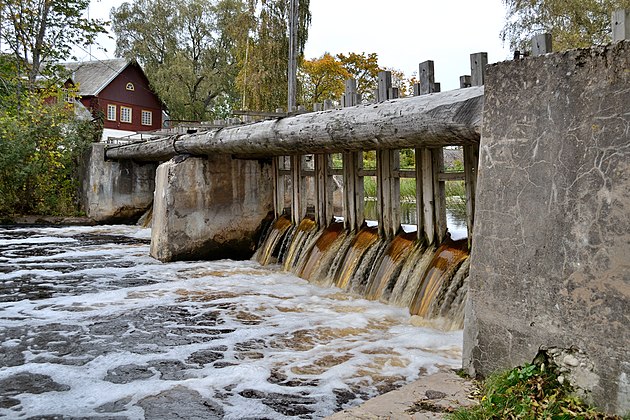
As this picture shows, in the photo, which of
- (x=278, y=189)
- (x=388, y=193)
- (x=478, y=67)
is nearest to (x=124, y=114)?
(x=278, y=189)

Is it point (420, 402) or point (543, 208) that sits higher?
point (543, 208)

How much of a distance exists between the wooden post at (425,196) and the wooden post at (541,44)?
3.06 metres

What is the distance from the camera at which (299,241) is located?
8.55 meters

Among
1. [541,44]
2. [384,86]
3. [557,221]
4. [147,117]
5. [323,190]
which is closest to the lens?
[557,221]

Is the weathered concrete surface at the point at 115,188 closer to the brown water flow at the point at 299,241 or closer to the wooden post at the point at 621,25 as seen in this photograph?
the brown water flow at the point at 299,241

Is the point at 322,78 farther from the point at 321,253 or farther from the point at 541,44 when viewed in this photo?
the point at 541,44

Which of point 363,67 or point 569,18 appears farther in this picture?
point 363,67

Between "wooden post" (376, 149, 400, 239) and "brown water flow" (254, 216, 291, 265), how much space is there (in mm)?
2496

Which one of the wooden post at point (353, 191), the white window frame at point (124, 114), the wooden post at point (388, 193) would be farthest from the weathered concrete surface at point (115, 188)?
the white window frame at point (124, 114)

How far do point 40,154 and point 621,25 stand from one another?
1623 centimetres

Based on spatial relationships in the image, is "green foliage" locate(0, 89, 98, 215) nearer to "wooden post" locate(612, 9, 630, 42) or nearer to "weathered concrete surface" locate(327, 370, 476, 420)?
"weathered concrete surface" locate(327, 370, 476, 420)

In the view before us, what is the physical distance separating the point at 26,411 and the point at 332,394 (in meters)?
1.89

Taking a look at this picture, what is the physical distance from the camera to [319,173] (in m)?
8.52

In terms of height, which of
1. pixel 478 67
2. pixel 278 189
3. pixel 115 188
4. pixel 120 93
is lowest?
pixel 278 189
